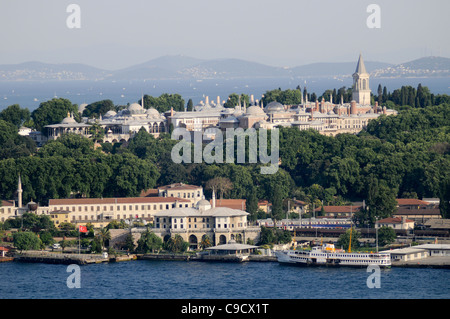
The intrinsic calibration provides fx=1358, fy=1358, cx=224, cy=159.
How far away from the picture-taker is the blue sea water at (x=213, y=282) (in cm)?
5406

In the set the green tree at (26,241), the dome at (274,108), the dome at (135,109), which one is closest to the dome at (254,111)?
the dome at (274,108)

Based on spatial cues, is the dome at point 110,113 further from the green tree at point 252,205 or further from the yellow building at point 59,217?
the yellow building at point 59,217

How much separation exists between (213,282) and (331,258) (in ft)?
23.1

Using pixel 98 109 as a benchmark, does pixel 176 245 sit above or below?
below

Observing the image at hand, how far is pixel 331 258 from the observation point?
61562mm

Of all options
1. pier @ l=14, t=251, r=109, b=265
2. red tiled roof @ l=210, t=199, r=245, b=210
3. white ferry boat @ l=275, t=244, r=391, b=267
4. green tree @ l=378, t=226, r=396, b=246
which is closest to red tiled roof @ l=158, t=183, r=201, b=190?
red tiled roof @ l=210, t=199, r=245, b=210

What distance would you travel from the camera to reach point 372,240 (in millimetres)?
66312

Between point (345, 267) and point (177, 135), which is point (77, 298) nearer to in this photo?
point (345, 267)

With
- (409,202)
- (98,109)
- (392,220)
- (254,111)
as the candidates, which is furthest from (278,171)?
(98,109)

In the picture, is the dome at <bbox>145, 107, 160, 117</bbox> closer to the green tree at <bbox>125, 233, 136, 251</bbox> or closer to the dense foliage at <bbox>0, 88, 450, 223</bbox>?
the dense foliage at <bbox>0, 88, 450, 223</bbox>

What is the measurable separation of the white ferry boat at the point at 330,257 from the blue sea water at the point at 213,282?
1.83 ft

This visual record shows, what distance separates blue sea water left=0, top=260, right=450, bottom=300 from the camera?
54.1 metres

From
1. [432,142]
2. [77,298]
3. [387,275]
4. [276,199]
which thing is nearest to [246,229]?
[276,199]

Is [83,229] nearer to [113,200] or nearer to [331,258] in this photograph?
[113,200]
